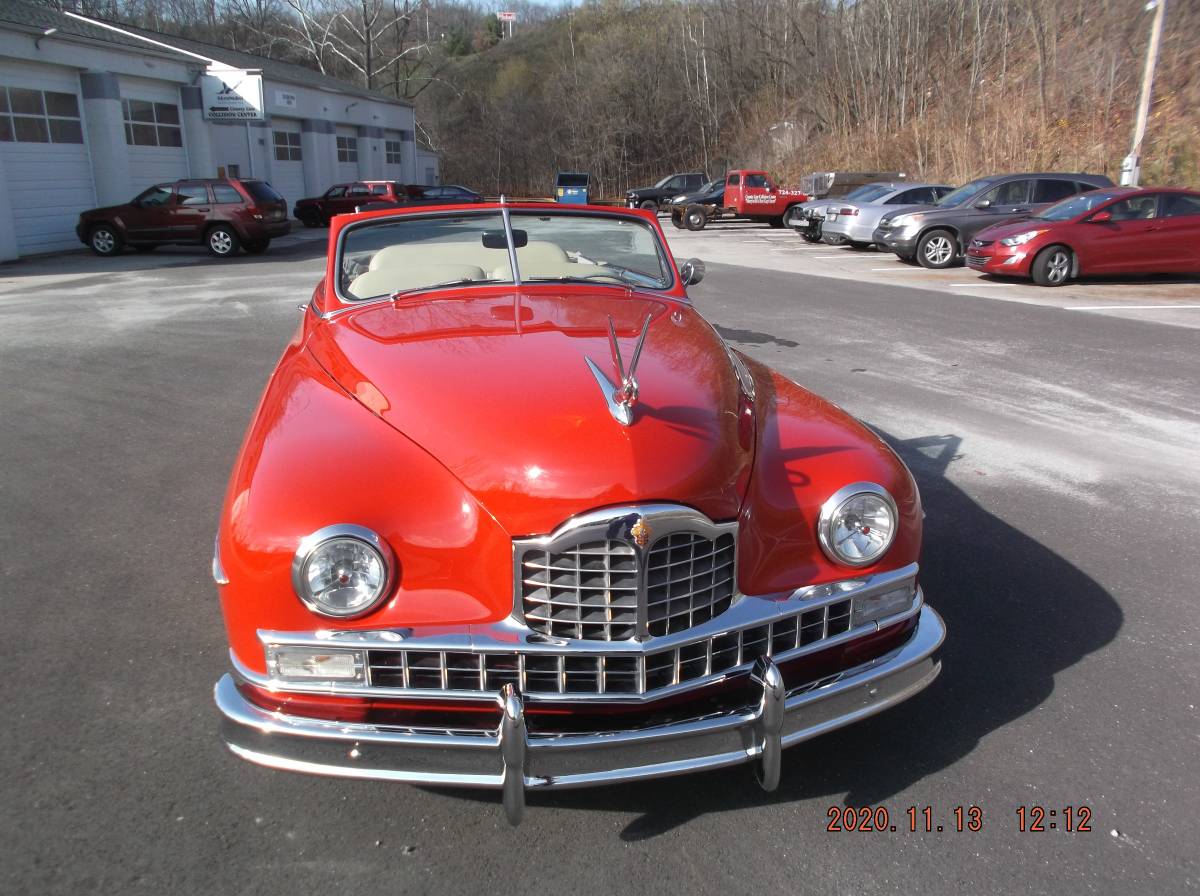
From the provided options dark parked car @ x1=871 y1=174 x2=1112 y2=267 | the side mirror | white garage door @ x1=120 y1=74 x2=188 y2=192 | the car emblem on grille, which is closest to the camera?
the car emblem on grille

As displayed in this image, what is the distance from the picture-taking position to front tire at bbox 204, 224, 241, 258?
19469 mm

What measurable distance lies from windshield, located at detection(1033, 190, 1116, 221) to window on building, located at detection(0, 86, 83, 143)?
20027 mm

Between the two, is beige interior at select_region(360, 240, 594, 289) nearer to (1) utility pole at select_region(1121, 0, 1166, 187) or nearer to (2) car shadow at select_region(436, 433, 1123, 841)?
(2) car shadow at select_region(436, 433, 1123, 841)

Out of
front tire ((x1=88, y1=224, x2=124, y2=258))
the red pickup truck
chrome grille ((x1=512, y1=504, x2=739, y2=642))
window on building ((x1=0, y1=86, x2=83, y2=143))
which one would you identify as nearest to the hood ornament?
chrome grille ((x1=512, y1=504, x2=739, y2=642))

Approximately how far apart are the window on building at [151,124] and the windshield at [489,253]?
2194cm

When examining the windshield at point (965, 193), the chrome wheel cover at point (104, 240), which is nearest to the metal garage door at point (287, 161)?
the chrome wheel cover at point (104, 240)

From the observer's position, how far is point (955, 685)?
3.27 m

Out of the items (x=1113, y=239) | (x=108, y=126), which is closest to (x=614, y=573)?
(x=1113, y=239)

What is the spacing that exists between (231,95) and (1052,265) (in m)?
21.3

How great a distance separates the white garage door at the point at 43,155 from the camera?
18859 mm

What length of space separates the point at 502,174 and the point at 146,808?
56.6 meters

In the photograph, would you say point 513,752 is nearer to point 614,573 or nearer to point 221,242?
point 614,573

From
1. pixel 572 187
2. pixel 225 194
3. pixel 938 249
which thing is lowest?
pixel 938 249

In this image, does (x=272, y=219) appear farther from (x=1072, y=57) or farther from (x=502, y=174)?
(x=502, y=174)
